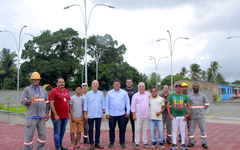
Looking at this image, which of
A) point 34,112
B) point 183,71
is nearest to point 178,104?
point 34,112

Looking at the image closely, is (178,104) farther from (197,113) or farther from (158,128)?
(158,128)

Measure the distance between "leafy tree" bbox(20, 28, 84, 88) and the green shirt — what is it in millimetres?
31679

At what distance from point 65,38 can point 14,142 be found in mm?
33585

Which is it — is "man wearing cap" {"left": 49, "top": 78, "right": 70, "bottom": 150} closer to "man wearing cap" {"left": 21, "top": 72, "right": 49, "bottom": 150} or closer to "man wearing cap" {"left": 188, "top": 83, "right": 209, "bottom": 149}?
"man wearing cap" {"left": 21, "top": 72, "right": 49, "bottom": 150}

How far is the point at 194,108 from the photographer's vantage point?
20.6 feet

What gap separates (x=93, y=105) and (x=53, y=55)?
114ft

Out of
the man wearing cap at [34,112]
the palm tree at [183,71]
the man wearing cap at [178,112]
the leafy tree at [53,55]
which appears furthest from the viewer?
the palm tree at [183,71]

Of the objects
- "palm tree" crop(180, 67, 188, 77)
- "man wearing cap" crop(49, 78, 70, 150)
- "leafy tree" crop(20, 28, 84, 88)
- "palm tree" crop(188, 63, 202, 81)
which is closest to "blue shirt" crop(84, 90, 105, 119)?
"man wearing cap" crop(49, 78, 70, 150)

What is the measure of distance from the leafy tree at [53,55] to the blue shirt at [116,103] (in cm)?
3075

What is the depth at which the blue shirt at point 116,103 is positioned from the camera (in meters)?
6.12

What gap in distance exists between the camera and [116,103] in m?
6.14

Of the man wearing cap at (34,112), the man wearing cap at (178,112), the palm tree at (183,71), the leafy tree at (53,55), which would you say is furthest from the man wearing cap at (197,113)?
the palm tree at (183,71)

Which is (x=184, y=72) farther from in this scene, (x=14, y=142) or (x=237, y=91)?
(x=14, y=142)

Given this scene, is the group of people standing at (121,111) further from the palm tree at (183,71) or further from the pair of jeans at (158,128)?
the palm tree at (183,71)
